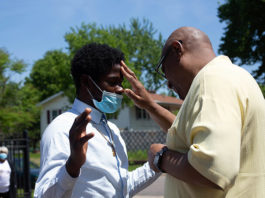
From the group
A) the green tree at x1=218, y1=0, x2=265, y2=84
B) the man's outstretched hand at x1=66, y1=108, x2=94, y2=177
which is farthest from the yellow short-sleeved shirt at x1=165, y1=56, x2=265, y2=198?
the green tree at x1=218, y1=0, x2=265, y2=84

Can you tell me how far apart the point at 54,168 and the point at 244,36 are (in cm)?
2714

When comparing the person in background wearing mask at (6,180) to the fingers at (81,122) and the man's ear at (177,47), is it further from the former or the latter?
the man's ear at (177,47)

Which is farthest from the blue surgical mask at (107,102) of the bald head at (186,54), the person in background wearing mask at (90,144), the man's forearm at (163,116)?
the bald head at (186,54)

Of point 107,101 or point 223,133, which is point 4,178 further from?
point 223,133

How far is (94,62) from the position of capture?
2719mm

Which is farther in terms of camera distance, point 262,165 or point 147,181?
point 147,181

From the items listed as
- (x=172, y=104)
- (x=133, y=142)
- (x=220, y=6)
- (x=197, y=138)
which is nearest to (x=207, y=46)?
(x=197, y=138)

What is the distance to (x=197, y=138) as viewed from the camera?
4.70ft

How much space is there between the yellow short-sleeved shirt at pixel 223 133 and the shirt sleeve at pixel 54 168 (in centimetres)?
60

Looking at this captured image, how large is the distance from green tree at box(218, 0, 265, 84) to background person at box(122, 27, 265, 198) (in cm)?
2582

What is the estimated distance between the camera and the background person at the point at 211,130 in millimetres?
1383

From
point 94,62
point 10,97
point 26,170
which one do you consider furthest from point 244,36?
point 94,62

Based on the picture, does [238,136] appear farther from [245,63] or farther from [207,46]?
[245,63]

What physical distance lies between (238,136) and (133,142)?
2243 cm
